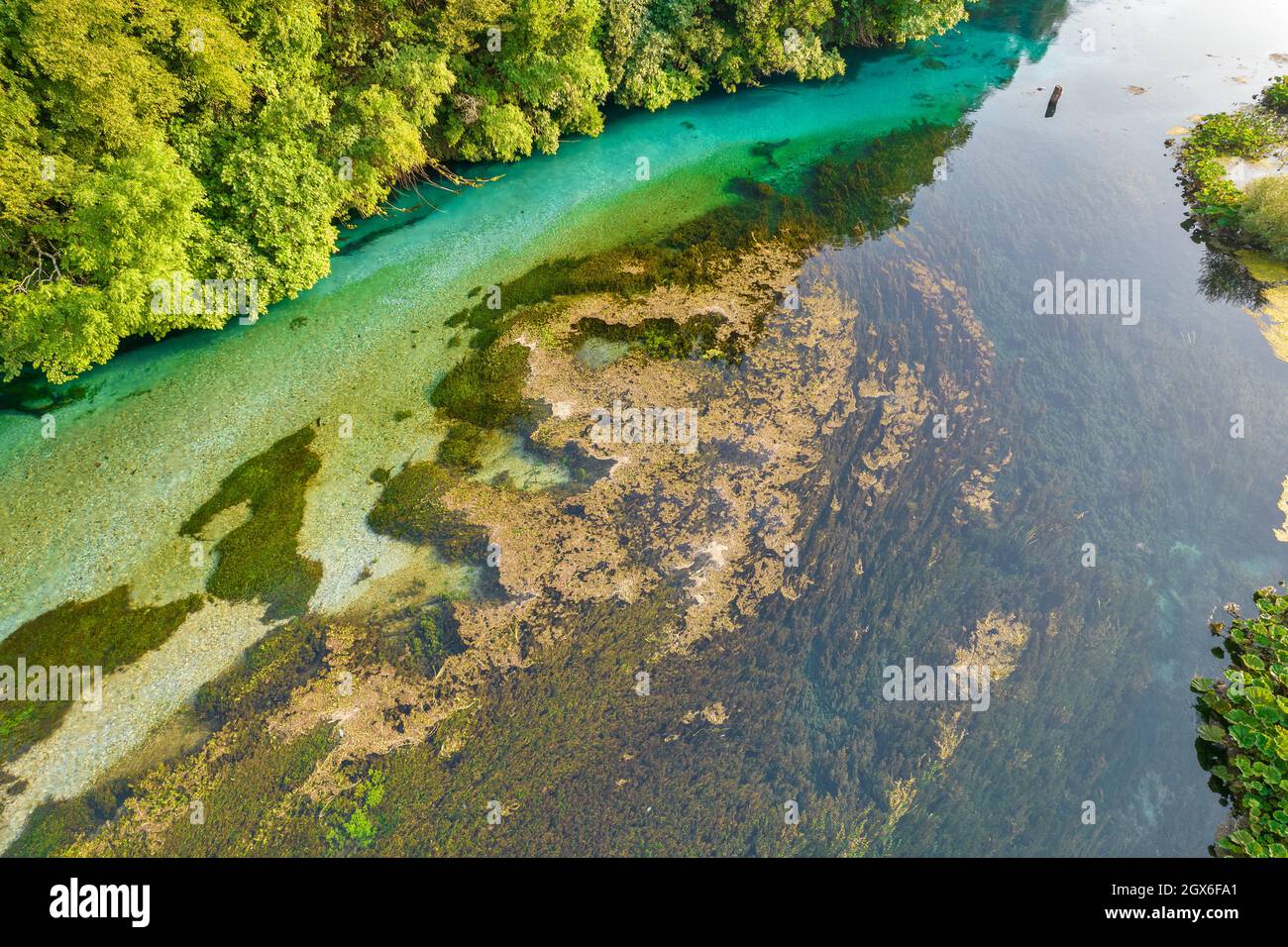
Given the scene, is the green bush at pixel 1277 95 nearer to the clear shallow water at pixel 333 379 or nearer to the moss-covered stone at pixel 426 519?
the clear shallow water at pixel 333 379

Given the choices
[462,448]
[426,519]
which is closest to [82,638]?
[426,519]

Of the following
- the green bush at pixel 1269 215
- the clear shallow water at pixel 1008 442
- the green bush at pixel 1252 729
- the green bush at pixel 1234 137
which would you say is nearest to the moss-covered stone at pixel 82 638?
the clear shallow water at pixel 1008 442

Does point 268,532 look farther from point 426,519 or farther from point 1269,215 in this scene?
point 1269,215

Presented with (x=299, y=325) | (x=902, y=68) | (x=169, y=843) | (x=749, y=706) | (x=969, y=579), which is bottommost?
(x=169, y=843)

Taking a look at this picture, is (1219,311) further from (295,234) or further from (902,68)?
(295,234)

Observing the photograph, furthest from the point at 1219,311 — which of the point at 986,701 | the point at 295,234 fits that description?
the point at 295,234

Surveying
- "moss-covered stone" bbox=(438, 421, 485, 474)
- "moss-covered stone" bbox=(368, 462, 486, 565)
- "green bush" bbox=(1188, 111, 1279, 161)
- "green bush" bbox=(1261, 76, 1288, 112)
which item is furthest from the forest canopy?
"green bush" bbox=(1261, 76, 1288, 112)
